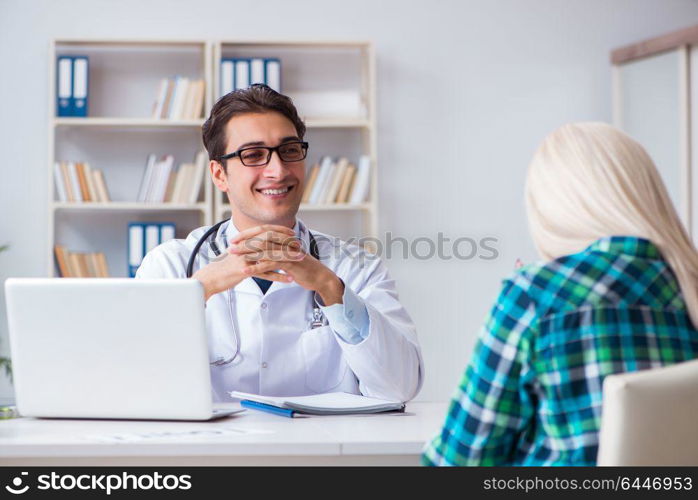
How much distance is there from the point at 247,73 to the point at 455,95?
1125 millimetres

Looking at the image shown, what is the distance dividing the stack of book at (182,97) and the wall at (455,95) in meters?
0.39

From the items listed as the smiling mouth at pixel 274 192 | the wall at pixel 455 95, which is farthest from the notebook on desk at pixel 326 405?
the wall at pixel 455 95

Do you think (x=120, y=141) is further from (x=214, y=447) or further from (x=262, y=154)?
(x=214, y=447)

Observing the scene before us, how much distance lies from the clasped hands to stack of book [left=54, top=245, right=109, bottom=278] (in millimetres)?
2292

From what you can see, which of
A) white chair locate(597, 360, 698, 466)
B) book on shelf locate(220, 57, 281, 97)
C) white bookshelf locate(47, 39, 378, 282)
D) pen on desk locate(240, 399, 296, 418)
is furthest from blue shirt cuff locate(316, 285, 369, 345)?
book on shelf locate(220, 57, 281, 97)

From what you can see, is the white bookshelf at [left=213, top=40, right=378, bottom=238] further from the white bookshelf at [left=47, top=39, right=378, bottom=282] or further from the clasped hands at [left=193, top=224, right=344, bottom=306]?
the clasped hands at [left=193, top=224, right=344, bottom=306]

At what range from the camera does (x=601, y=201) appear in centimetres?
114

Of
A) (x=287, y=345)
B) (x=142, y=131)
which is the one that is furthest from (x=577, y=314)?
(x=142, y=131)

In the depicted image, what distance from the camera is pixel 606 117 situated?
14.8 feet

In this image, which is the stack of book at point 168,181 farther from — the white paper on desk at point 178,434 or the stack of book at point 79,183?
the white paper on desk at point 178,434

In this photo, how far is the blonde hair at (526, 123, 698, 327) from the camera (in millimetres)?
1137
